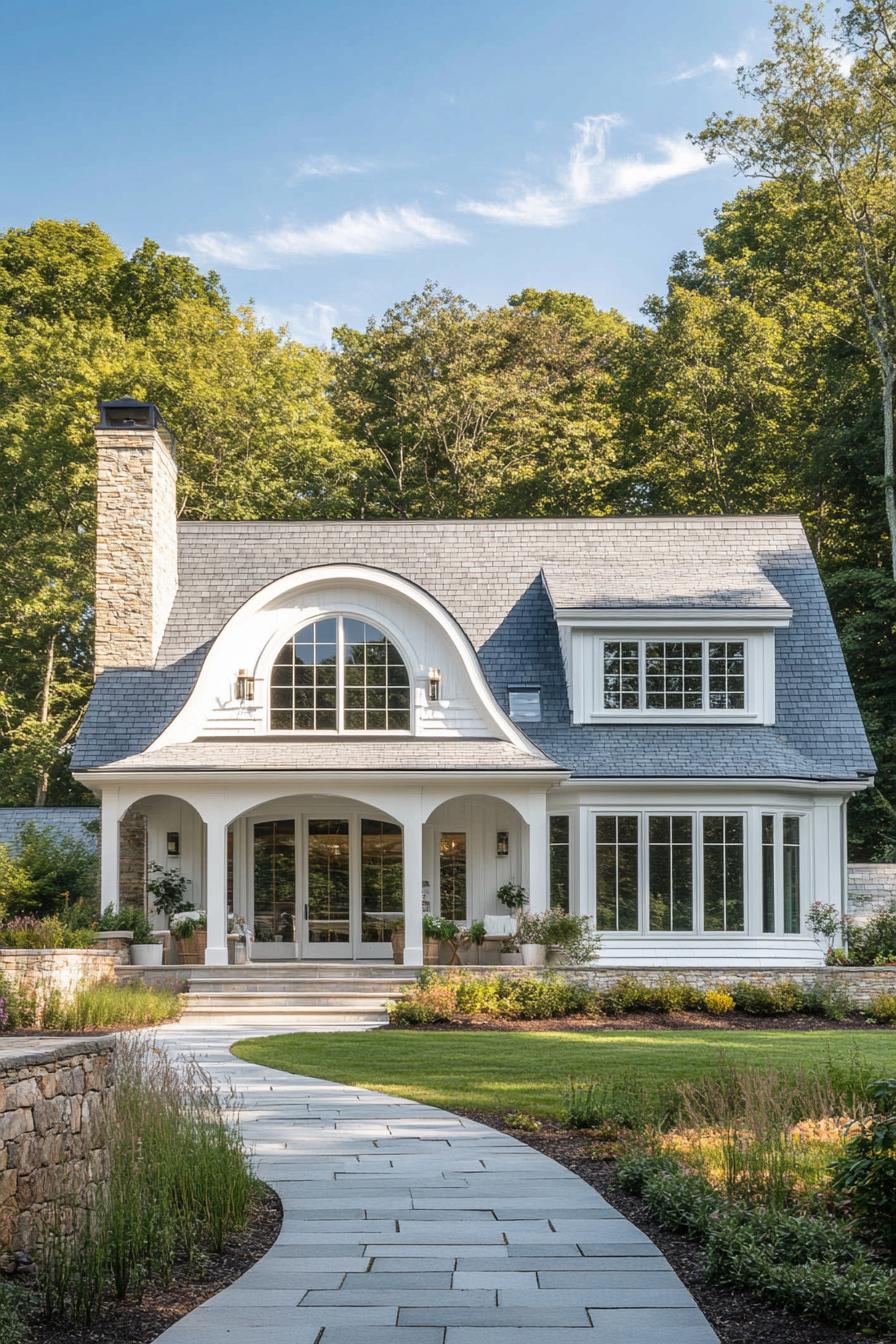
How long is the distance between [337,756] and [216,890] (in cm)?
246

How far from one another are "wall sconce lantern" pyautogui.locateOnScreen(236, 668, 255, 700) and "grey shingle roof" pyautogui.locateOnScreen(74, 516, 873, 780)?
1.15 meters

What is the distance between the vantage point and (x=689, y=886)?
19.4 metres

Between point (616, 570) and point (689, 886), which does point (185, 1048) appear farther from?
point (616, 570)

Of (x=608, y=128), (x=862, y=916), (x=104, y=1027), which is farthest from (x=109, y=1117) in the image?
(x=608, y=128)

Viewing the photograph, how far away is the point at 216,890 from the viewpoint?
18.5 m

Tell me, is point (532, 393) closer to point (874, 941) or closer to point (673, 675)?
point (673, 675)

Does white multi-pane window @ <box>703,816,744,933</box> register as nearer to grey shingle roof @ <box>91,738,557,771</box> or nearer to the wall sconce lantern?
grey shingle roof @ <box>91,738,557,771</box>

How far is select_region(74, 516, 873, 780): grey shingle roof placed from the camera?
785 inches

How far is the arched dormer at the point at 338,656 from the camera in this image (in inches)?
779

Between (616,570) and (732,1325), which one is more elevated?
(616,570)

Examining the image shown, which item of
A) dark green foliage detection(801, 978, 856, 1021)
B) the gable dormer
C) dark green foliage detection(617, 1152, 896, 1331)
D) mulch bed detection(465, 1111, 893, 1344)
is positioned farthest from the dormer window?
dark green foliage detection(617, 1152, 896, 1331)

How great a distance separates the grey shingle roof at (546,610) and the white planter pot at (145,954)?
9.40 ft

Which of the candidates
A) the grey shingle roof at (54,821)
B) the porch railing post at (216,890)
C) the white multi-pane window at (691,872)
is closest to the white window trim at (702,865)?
the white multi-pane window at (691,872)

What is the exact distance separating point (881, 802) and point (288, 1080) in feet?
46.4
